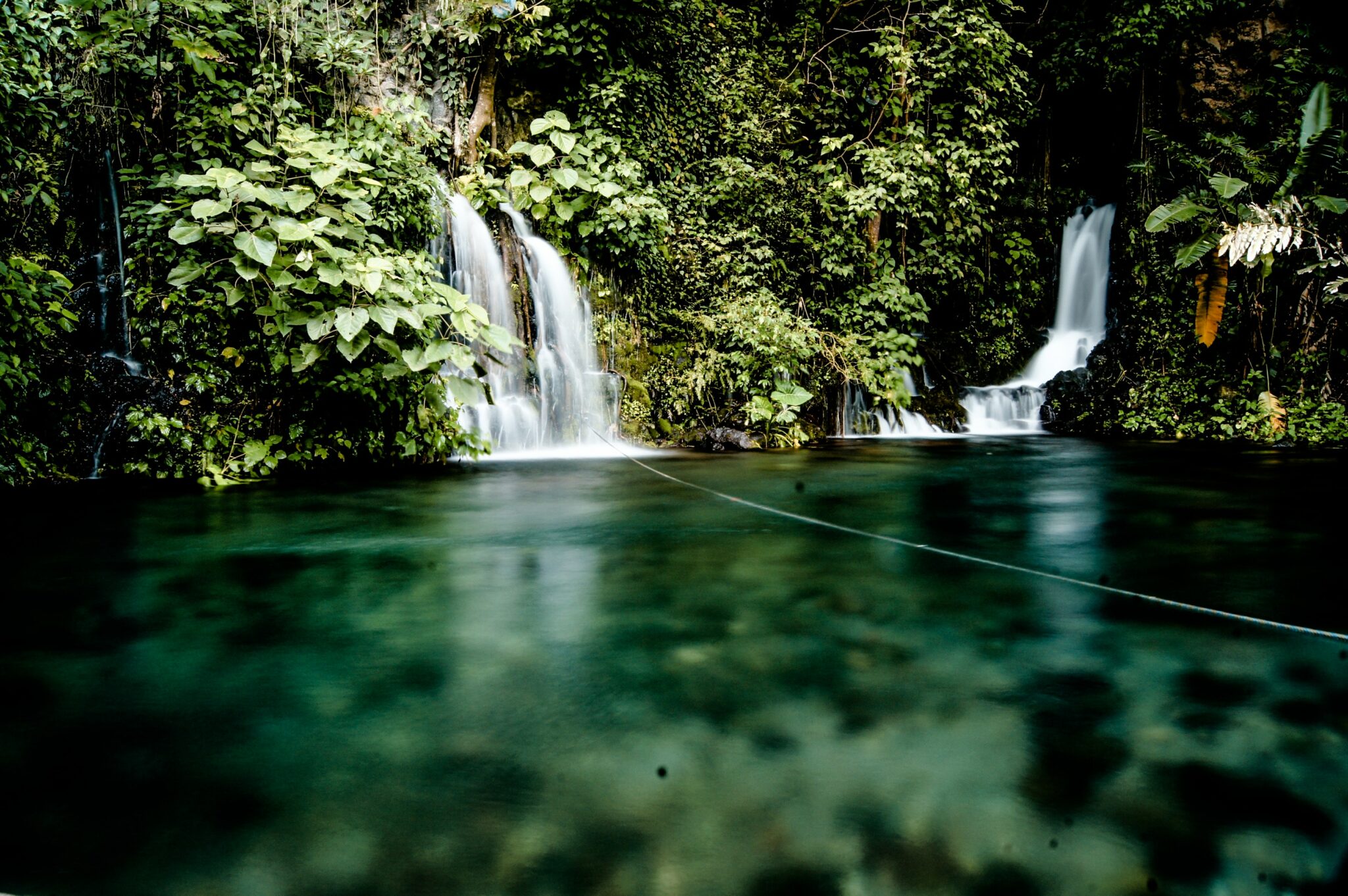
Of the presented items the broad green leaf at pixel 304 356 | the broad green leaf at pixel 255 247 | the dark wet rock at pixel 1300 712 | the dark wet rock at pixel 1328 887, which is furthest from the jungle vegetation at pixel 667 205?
the dark wet rock at pixel 1328 887

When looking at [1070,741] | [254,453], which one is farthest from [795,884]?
[254,453]

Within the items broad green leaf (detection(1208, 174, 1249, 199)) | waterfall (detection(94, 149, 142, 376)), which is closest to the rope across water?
waterfall (detection(94, 149, 142, 376))

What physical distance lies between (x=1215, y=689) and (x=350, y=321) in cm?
545

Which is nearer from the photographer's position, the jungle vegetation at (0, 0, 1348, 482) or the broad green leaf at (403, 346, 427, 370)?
the broad green leaf at (403, 346, 427, 370)

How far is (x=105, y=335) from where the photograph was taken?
7344 mm

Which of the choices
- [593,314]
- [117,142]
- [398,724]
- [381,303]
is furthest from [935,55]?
[398,724]

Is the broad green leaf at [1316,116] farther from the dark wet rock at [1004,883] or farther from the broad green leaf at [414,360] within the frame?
the dark wet rock at [1004,883]

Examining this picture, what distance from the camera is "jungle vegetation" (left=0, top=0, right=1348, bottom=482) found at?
671 cm

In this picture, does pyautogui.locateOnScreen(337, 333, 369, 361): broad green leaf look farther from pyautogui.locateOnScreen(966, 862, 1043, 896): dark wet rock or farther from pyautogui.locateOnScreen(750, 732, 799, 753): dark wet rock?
pyautogui.locateOnScreen(966, 862, 1043, 896): dark wet rock

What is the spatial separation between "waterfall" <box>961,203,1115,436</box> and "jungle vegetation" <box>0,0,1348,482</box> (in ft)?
0.90

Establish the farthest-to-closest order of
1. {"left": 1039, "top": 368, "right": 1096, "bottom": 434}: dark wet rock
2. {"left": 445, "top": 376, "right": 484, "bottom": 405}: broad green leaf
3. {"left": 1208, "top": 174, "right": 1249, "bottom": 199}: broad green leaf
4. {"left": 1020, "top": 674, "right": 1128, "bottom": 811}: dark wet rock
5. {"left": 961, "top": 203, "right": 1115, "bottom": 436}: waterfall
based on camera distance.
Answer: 1. {"left": 961, "top": 203, "right": 1115, "bottom": 436}: waterfall
2. {"left": 1039, "top": 368, "right": 1096, "bottom": 434}: dark wet rock
3. {"left": 1208, "top": 174, "right": 1249, "bottom": 199}: broad green leaf
4. {"left": 445, "top": 376, "right": 484, "bottom": 405}: broad green leaf
5. {"left": 1020, "top": 674, "right": 1128, "bottom": 811}: dark wet rock

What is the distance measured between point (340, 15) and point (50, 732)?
27.5 ft

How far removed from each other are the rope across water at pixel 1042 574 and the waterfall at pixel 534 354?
108 inches

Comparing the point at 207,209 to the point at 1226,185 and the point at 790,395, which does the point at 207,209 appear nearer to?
the point at 790,395
